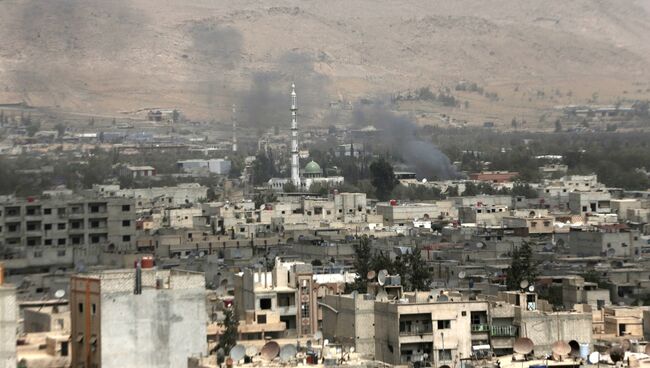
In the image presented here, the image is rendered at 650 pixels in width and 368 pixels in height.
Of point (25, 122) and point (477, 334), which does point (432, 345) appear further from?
point (25, 122)

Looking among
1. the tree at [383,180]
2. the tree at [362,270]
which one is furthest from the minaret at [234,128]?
the tree at [362,270]

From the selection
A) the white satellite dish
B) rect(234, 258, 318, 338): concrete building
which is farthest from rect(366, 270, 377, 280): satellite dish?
the white satellite dish

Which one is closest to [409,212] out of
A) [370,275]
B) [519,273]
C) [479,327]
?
[519,273]

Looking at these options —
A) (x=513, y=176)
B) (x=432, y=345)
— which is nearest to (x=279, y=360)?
(x=432, y=345)

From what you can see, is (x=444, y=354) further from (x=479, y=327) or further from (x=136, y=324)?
(x=136, y=324)

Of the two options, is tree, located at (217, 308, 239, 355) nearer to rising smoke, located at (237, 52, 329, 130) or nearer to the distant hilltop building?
the distant hilltop building

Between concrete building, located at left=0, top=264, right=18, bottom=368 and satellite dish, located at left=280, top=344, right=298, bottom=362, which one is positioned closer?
concrete building, located at left=0, top=264, right=18, bottom=368
